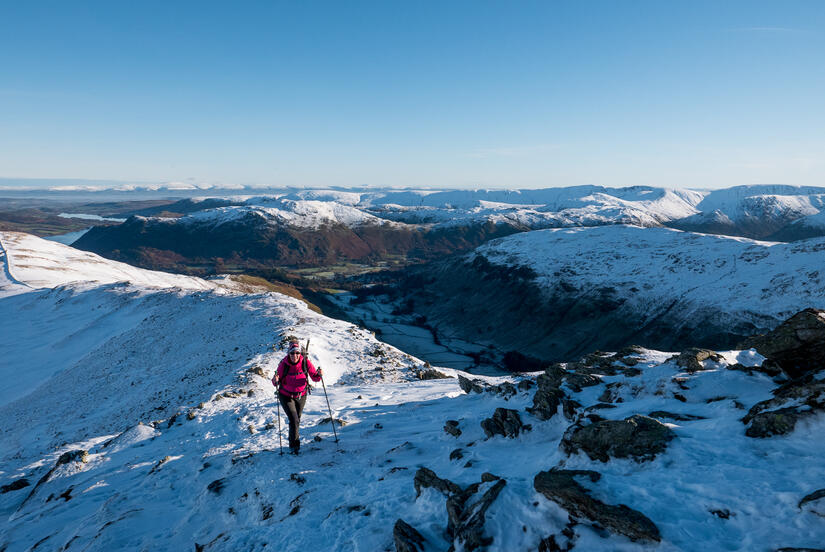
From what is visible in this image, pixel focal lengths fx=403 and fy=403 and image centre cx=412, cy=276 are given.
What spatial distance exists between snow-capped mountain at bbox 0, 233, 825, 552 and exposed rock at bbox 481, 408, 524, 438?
0.05m

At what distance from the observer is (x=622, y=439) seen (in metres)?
9.34

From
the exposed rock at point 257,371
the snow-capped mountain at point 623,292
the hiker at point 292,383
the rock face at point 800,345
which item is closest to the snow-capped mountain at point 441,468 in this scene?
the exposed rock at point 257,371

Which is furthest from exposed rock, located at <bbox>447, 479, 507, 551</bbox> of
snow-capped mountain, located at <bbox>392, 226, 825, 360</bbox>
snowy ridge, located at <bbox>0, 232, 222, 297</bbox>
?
snowy ridge, located at <bbox>0, 232, 222, 297</bbox>

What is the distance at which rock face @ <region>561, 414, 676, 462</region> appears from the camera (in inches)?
354

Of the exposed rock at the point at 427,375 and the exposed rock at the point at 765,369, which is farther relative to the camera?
the exposed rock at the point at 427,375

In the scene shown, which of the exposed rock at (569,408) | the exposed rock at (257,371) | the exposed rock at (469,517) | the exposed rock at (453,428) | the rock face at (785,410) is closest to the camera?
the exposed rock at (469,517)

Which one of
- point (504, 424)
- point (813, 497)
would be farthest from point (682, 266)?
point (813, 497)

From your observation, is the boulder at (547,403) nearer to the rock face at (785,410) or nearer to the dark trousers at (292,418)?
the rock face at (785,410)

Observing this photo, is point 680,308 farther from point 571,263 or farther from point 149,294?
point 149,294

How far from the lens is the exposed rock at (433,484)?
9523mm

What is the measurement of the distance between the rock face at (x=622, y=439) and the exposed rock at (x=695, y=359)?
681 centimetres

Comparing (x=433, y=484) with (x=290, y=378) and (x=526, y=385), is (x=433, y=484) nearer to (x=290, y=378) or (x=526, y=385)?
(x=290, y=378)

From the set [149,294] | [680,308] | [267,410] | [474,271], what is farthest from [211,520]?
[474,271]

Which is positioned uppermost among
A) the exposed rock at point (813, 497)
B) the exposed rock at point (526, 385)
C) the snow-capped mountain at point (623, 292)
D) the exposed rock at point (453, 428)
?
the exposed rock at point (813, 497)
